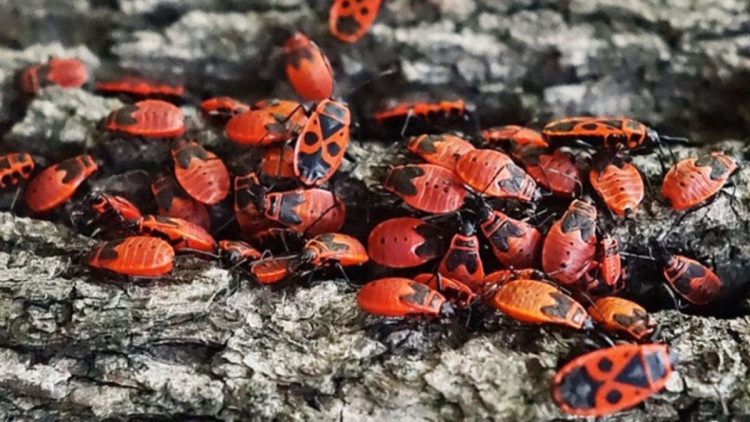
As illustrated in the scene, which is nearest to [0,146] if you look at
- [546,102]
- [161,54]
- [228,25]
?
[161,54]

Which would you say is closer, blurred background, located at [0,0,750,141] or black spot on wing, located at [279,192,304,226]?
black spot on wing, located at [279,192,304,226]

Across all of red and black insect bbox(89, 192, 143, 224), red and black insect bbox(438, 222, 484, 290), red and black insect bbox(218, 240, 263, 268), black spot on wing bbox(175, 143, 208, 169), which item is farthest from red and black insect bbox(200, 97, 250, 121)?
red and black insect bbox(438, 222, 484, 290)

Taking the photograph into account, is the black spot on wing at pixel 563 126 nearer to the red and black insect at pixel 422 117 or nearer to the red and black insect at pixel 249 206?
the red and black insect at pixel 422 117

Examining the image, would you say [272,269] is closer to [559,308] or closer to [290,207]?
[290,207]

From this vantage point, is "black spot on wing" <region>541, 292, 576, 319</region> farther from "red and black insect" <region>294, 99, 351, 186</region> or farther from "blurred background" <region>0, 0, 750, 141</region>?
"blurred background" <region>0, 0, 750, 141</region>

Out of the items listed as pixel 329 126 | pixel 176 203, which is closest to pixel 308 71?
pixel 329 126

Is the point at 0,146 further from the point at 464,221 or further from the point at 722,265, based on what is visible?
the point at 722,265
